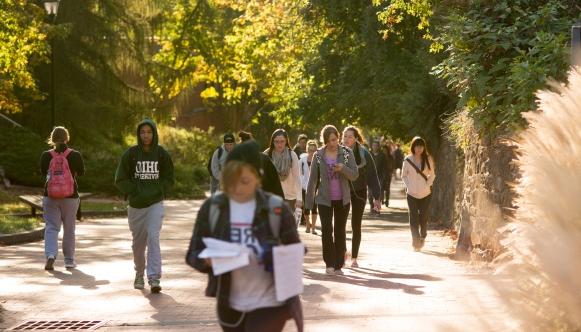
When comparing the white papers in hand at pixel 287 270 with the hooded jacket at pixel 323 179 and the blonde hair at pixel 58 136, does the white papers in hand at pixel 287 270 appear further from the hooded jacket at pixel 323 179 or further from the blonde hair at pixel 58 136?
the blonde hair at pixel 58 136

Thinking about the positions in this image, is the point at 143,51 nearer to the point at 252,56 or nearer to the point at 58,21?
the point at 58,21

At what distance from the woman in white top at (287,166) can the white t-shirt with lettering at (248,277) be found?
854 cm

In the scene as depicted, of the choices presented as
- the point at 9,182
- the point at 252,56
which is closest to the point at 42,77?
the point at 9,182

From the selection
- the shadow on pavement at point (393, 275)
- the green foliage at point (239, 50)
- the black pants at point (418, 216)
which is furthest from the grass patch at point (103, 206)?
the shadow on pavement at point (393, 275)

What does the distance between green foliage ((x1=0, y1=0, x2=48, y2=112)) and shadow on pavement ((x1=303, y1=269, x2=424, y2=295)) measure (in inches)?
552

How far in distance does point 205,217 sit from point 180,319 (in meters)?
4.05

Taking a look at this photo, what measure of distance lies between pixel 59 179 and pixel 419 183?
19.4 feet

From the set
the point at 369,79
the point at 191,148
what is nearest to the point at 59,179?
the point at 369,79

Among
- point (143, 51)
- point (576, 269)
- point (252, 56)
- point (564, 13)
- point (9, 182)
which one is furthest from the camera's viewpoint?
point (252, 56)

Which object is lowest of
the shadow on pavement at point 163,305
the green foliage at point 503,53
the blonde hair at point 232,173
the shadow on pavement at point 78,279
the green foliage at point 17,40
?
the shadow on pavement at point 163,305

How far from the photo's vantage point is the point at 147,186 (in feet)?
38.2

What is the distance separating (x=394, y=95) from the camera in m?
24.8

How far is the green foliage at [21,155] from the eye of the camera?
3222 cm

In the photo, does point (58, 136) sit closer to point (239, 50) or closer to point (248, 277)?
point (248, 277)
